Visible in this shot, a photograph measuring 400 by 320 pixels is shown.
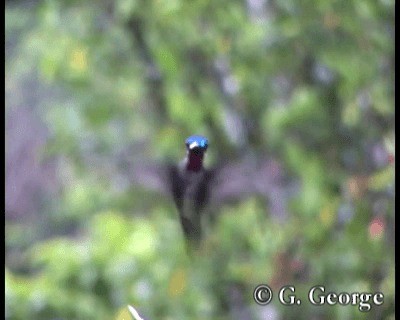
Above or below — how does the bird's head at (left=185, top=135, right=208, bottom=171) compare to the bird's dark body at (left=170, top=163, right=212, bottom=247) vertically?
above

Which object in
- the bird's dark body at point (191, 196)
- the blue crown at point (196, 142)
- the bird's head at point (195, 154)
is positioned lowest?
the bird's dark body at point (191, 196)

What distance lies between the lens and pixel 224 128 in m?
1.42

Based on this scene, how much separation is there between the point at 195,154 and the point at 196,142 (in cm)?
4

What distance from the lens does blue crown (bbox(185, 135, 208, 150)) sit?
1.29 meters

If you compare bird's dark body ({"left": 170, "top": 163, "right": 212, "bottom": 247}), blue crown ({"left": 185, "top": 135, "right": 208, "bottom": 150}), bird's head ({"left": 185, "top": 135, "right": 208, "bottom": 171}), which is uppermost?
blue crown ({"left": 185, "top": 135, "right": 208, "bottom": 150})

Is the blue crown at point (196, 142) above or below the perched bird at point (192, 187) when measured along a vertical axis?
above

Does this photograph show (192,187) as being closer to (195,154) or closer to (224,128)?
(195,154)

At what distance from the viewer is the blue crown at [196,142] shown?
1287 mm

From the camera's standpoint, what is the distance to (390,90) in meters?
1.37

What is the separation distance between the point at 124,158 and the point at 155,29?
0.80 ft

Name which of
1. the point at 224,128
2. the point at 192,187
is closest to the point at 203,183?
the point at 192,187

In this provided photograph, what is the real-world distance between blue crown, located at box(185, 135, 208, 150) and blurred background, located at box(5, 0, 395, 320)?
2 cm

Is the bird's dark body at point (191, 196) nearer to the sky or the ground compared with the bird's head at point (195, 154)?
nearer to the ground

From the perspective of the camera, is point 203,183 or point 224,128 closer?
point 203,183
